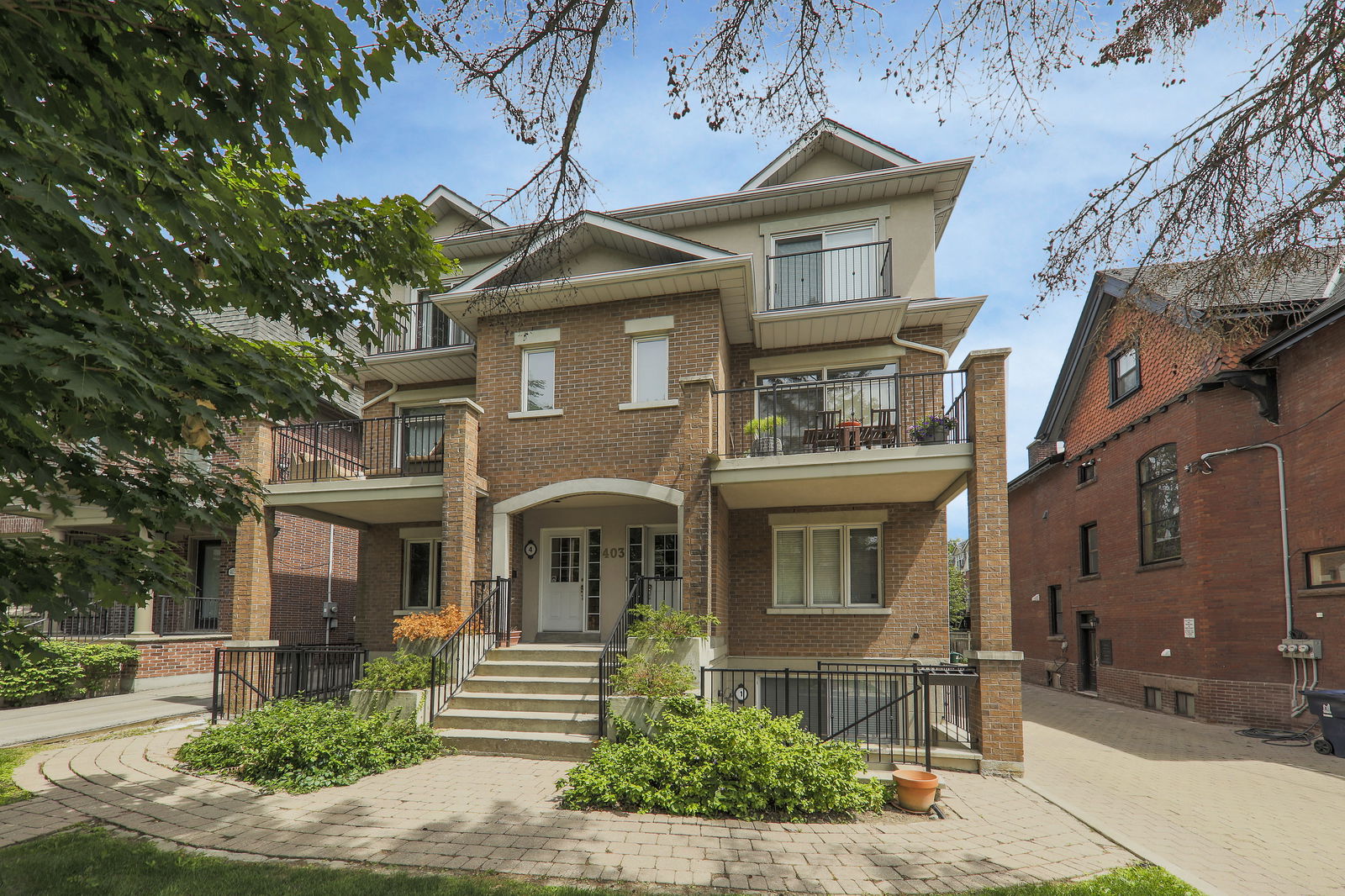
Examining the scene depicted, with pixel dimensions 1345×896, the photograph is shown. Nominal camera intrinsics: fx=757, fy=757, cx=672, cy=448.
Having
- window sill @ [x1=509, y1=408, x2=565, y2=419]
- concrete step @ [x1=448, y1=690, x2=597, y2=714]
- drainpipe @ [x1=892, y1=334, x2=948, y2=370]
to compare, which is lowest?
concrete step @ [x1=448, y1=690, x2=597, y2=714]

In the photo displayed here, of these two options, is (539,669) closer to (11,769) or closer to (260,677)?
(260,677)

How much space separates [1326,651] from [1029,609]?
11740mm

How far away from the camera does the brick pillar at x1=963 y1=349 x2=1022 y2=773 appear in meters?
9.45

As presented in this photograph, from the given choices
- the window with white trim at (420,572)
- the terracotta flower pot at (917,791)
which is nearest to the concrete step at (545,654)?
the window with white trim at (420,572)

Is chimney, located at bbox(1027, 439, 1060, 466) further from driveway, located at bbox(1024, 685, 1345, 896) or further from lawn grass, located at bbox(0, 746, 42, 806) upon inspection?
lawn grass, located at bbox(0, 746, 42, 806)

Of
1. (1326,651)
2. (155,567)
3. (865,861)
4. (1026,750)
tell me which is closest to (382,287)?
(155,567)

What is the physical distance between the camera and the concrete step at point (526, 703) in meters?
10.2

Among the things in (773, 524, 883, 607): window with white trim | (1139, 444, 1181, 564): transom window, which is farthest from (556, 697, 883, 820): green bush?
(1139, 444, 1181, 564): transom window

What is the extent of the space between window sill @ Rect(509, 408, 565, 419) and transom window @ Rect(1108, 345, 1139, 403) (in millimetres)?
13712

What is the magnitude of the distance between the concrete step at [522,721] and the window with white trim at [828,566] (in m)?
4.70

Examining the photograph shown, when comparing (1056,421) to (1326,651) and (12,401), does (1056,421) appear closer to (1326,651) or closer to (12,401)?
(1326,651)

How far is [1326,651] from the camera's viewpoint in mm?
12656

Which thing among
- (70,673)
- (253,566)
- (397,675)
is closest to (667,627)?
(397,675)

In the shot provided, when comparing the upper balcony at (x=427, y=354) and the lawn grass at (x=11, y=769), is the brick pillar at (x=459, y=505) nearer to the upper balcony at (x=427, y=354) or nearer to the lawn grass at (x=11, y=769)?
the upper balcony at (x=427, y=354)
